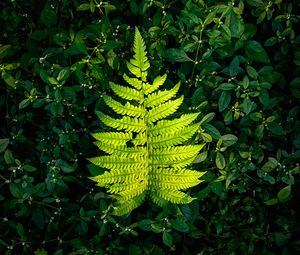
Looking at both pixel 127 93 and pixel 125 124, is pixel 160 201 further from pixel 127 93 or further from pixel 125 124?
pixel 127 93

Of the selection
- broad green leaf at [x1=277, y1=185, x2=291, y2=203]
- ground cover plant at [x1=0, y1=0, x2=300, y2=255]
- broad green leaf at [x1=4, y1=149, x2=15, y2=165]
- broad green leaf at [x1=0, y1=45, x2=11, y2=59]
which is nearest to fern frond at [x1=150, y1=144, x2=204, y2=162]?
ground cover plant at [x1=0, y1=0, x2=300, y2=255]

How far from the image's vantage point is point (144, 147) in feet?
8.64

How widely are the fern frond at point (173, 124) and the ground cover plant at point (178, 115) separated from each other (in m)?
0.38

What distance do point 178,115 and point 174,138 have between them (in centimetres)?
40

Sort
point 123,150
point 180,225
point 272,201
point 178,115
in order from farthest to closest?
point 272,201 < point 178,115 < point 180,225 < point 123,150

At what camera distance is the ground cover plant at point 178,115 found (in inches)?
113

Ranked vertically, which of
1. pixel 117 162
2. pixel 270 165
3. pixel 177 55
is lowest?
pixel 270 165

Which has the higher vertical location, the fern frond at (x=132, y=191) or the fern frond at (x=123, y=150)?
the fern frond at (x=123, y=150)

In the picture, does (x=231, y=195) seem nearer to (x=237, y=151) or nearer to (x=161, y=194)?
(x=237, y=151)

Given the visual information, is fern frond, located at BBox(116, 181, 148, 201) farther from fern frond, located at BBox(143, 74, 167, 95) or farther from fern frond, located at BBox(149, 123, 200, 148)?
fern frond, located at BBox(143, 74, 167, 95)

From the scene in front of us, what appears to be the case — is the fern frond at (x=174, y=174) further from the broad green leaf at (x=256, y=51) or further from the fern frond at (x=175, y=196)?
the broad green leaf at (x=256, y=51)

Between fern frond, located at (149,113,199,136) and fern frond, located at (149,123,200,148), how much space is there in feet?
0.10

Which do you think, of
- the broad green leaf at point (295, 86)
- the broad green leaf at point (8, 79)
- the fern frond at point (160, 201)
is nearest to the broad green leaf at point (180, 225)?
the fern frond at point (160, 201)

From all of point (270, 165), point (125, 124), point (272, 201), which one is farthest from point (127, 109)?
point (272, 201)
